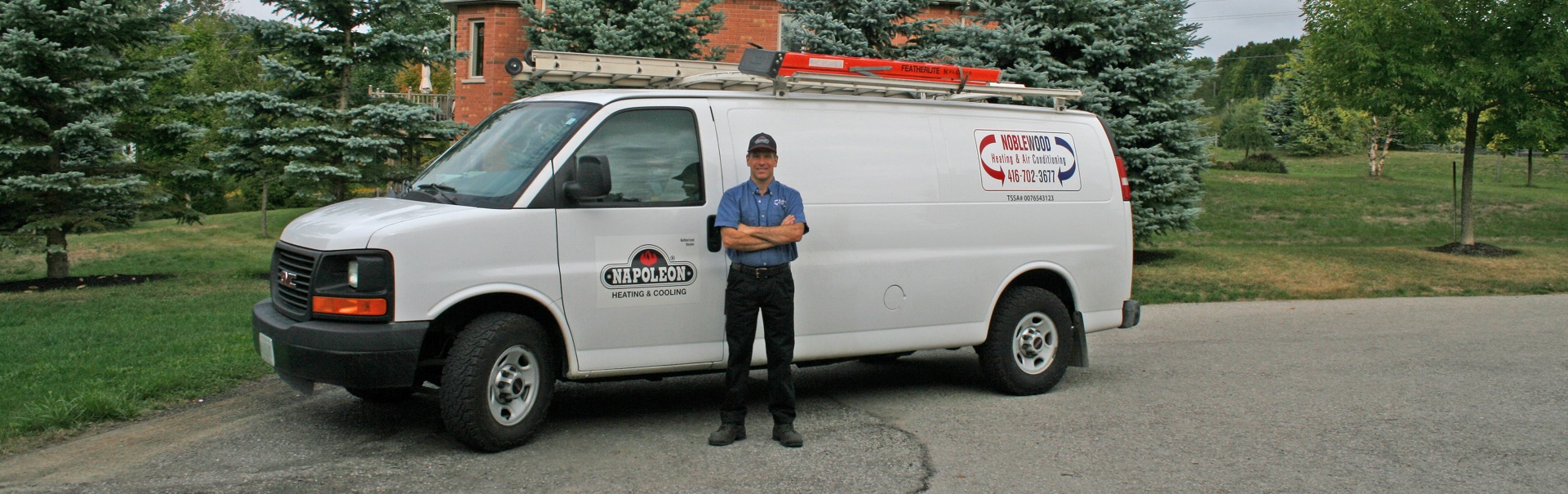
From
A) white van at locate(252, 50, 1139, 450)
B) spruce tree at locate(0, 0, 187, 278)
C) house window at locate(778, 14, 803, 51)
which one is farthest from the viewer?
house window at locate(778, 14, 803, 51)

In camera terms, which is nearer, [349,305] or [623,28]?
[349,305]

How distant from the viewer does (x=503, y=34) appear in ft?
76.7

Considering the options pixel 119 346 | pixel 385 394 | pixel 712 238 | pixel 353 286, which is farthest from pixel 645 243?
pixel 119 346

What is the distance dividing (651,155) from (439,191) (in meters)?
1.11

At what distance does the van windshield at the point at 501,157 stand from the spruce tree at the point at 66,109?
9398mm

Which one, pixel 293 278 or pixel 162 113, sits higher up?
pixel 162 113

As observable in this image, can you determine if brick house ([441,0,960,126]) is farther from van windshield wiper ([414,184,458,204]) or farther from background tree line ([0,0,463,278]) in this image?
van windshield wiper ([414,184,458,204])

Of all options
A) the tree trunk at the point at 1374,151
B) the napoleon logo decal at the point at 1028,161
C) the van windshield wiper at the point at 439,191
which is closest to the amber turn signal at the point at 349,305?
the van windshield wiper at the point at 439,191

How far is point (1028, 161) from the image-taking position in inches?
303

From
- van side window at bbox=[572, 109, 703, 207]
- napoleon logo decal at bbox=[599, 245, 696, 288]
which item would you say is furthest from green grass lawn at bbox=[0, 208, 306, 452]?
van side window at bbox=[572, 109, 703, 207]

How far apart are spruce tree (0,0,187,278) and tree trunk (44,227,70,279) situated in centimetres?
2

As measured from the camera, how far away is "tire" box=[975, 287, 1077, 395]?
24.8 feet

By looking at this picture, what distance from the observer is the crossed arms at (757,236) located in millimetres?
5961

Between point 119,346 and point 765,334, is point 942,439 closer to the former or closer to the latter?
point 765,334
